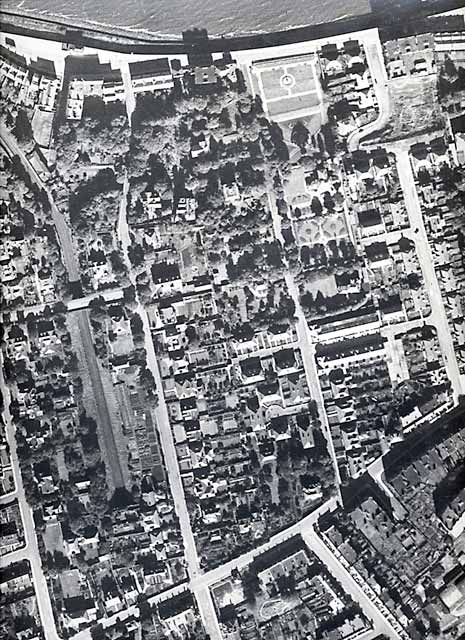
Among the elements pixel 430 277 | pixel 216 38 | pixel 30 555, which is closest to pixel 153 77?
pixel 216 38

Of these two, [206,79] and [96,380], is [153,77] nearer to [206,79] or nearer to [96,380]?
[206,79]

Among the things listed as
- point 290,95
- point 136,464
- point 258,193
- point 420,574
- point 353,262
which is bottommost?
Result: point 420,574

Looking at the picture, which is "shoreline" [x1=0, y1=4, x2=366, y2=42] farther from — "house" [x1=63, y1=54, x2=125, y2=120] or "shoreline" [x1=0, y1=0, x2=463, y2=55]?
"house" [x1=63, y1=54, x2=125, y2=120]

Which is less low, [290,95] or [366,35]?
[366,35]

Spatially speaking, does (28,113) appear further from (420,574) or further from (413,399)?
(420,574)

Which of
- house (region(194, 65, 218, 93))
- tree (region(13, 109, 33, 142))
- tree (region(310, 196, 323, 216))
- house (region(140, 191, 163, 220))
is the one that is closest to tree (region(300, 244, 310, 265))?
tree (region(310, 196, 323, 216))

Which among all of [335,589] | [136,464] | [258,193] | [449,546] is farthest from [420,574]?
[258,193]
